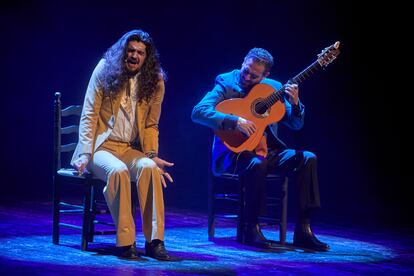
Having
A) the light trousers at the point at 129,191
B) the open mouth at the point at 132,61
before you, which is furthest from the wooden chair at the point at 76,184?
the open mouth at the point at 132,61

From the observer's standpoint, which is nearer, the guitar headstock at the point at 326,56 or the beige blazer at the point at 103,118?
the beige blazer at the point at 103,118

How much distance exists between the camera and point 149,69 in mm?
3963

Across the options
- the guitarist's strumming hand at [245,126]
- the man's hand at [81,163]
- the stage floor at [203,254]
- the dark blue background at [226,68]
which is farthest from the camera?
the dark blue background at [226,68]

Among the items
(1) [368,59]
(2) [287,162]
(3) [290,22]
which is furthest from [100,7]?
(2) [287,162]

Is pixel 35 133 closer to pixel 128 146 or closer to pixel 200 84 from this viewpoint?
pixel 200 84

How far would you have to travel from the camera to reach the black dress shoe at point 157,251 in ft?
11.7

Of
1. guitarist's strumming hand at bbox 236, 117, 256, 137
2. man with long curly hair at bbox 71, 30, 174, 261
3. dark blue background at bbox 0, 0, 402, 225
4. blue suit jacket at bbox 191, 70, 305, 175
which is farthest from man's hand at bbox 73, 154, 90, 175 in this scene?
dark blue background at bbox 0, 0, 402, 225

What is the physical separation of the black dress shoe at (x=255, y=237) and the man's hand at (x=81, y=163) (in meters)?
1.15

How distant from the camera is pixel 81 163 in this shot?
3.70m

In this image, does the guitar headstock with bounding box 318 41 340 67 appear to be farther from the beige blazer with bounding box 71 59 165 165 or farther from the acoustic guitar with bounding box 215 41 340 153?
the beige blazer with bounding box 71 59 165 165

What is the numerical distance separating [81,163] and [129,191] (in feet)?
1.06

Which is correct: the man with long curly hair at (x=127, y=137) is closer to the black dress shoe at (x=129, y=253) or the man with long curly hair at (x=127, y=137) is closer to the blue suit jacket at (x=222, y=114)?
the black dress shoe at (x=129, y=253)

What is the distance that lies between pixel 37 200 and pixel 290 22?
2.94 m

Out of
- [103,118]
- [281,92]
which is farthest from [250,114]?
[103,118]
